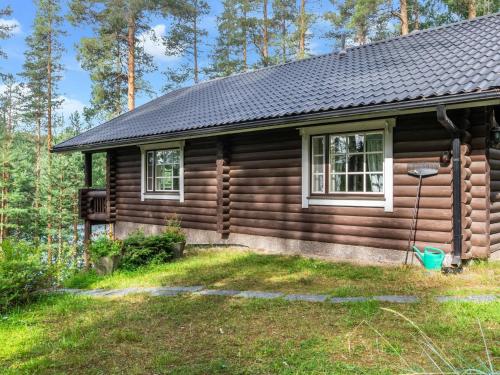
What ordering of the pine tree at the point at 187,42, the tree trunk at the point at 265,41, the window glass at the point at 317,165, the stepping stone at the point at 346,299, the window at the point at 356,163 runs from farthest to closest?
the pine tree at the point at 187,42, the tree trunk at the point at 265,41, the window glass at the point at 317,165, the window at the point at 356,163, the stepping stone at the point at 346,299

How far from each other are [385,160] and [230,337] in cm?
429

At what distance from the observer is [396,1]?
1814 centimetres

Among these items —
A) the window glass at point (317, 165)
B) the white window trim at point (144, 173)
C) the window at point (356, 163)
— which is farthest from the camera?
the white window trim at point (144, 173)

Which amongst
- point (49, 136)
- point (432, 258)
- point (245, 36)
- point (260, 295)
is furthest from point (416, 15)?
point (49, 136)

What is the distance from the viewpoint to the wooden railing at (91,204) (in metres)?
13.4

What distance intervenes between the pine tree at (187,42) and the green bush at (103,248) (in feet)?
61.6

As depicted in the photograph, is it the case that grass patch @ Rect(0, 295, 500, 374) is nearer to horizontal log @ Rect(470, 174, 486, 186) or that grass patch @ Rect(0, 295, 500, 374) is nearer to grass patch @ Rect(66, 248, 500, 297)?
grass patch @ Rect(66, 248, 500, 297)

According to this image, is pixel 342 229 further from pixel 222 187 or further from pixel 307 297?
pixel 222 187

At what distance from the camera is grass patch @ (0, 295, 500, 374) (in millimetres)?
3191

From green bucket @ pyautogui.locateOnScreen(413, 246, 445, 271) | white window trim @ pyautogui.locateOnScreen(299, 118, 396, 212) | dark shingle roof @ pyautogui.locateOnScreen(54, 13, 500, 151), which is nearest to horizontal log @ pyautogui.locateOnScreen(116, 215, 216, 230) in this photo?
dark shingle roof @ pyautogui.locateOnScreen(54, 13, 500, 151)

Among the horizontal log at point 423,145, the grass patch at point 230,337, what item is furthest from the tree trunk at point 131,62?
the grass patch at point 230,337

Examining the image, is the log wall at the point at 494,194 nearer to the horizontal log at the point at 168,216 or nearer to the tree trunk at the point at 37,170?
the horizontal log at the point at 168,216

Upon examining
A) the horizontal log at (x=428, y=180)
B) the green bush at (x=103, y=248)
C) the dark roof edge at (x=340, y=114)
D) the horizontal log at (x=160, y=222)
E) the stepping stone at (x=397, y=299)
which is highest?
the dark roof edge at (x=340, y=114)

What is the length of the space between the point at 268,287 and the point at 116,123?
10.3 meters
